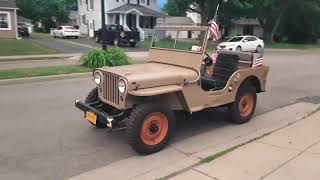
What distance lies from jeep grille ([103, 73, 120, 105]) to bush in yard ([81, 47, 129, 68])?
9.31 m

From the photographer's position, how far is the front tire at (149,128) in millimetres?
5734

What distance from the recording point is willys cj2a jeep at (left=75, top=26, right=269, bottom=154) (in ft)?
19.2

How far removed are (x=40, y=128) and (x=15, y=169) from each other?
196cm

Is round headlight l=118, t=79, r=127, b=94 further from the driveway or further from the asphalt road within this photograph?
the driveway

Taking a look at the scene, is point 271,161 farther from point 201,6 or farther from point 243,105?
point 201,6

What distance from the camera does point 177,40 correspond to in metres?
7.14

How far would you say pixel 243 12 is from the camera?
158ft

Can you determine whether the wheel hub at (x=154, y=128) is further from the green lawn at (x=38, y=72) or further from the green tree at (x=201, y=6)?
the green tree at (x=201, y=6)

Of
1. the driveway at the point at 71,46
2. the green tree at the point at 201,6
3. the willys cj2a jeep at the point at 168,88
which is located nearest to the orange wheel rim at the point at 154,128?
the willys cj2a jeep at the point at 168,88

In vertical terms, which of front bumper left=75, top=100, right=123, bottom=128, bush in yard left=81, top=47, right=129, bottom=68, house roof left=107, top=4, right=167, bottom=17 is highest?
house roof left=107, top=4, right=167, bottom=17

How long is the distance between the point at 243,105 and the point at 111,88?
280 cm

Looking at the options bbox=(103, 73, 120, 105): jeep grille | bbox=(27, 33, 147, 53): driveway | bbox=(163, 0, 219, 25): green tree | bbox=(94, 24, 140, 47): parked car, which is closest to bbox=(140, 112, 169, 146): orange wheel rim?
bbox=(103, 73, 120, 105): jeep grille

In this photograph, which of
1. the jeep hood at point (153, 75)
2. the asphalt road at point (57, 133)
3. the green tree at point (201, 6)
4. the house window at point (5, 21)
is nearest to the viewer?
the asphalt road at point (57, 133)

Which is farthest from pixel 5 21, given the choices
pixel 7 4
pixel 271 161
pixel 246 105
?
pixel 271 161
